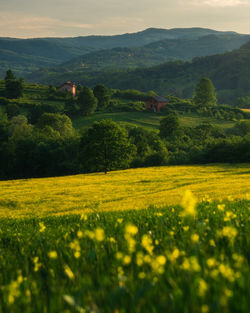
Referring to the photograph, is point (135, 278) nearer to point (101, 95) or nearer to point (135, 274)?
point (135, 274)

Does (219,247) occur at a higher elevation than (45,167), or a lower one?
higher

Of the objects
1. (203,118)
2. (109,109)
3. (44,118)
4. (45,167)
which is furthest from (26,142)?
(203,118)

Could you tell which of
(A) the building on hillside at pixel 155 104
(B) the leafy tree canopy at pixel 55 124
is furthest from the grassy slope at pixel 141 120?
(B) the leafy tree canopy at pixel 55 124

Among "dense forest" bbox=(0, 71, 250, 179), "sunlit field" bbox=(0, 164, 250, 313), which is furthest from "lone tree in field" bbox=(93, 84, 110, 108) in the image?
"sunlit field" bbox=(0, 164, 250, 313)

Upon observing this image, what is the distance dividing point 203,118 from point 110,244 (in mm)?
147066

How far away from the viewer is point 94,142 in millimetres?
60531

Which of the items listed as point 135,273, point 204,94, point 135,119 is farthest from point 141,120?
point 135,273

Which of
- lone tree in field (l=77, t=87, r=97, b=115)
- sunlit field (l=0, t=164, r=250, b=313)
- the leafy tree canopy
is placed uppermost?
sunlit field (l=0, t=164, r=250, b=313)

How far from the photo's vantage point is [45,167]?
3369 inches

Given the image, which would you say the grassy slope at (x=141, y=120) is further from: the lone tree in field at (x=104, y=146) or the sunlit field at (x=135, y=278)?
the sunlit field at (x=135, y=278)

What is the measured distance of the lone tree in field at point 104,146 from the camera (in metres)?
60.5

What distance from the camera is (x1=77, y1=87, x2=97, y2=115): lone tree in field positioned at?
453 ft

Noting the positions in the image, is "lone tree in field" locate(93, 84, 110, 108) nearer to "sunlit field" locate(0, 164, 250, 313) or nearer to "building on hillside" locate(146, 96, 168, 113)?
"building on hillside" locate(146, 96, 168, 113)

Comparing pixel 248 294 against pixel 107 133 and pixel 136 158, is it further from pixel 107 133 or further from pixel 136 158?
pixel 136 158
